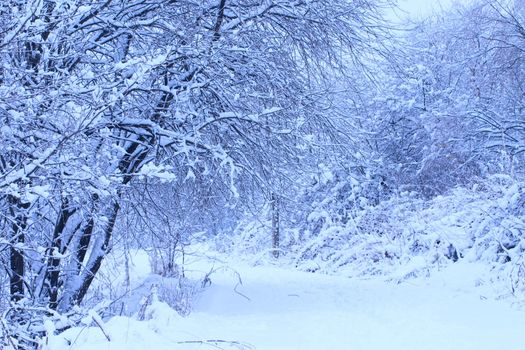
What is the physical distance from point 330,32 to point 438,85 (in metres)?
8.94

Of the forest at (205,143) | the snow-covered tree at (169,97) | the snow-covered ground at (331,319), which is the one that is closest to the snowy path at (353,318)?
the snow-covered ground at (331,319)

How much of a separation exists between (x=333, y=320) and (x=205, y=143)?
252 centimetres

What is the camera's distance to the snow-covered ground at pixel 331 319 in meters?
4.48

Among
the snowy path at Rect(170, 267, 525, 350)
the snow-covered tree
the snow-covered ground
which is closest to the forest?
the snow-covered tree

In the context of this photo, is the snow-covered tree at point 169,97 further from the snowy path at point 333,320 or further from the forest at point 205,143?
the snowy path at point 333,320

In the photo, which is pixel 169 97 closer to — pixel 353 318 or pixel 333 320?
pixel 333 320

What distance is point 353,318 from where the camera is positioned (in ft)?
22.5

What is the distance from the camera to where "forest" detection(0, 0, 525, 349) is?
4.55 metres

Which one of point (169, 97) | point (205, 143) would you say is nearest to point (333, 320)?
point (205, 143)

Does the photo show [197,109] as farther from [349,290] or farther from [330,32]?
[349,290]

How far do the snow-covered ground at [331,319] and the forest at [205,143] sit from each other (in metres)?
0.23

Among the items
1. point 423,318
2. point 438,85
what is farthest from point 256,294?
point 438,85

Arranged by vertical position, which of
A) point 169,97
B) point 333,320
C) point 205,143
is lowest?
point 333,320

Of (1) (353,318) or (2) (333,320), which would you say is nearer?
(2) (333,320)
